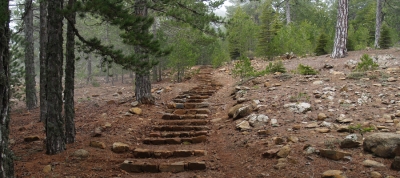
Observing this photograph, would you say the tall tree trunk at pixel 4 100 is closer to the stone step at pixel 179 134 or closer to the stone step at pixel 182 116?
the stone step at pixel 179 134

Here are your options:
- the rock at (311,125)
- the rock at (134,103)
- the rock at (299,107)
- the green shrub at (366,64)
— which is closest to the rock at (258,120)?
the rock at (299,107)

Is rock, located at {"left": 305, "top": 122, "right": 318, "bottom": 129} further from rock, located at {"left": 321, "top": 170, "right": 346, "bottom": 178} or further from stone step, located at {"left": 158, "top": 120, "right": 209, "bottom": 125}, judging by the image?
stone step, located at {"left": 158, "top": 120, "right": 209, "bottom": 125}

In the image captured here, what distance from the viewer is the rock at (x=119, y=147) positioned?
548cm

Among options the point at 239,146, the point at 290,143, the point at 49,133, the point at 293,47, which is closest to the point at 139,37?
the point at 49,133

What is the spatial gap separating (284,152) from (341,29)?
962 cm

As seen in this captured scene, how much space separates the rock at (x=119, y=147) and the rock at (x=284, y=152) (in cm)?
317

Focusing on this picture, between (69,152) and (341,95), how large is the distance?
6339 millimetres

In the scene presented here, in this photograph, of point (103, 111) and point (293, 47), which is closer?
point (103, 111)

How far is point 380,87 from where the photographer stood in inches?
259

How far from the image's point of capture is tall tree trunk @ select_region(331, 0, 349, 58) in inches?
445

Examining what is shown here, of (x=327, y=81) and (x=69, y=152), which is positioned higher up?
(x=327, y=81)

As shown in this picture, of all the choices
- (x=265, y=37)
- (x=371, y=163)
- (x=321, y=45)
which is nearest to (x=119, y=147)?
(x=371, y=163)

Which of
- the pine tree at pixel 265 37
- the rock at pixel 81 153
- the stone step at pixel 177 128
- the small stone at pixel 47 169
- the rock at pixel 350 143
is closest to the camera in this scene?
the rock at pixel 350 143

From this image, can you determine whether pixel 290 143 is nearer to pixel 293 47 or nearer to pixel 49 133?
pixel 49 133
